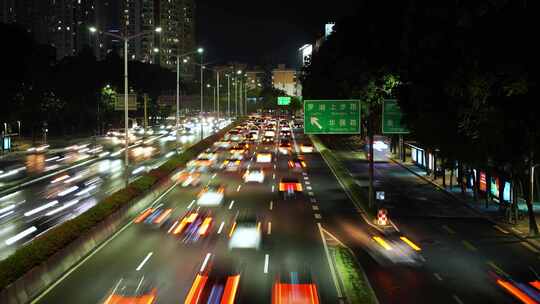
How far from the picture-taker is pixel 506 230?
28.8 metres

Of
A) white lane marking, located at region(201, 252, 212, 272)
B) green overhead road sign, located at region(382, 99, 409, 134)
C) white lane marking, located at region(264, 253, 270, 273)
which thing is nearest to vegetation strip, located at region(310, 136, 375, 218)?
green overhead road sign, located at region(382, 99, 409, 134)

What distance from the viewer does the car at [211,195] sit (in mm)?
36250

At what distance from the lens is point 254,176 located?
160 feet

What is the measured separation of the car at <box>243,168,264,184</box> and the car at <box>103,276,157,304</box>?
88.6 feet

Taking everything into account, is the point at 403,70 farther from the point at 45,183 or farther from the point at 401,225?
the point at 45,183

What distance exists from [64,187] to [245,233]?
19803mm

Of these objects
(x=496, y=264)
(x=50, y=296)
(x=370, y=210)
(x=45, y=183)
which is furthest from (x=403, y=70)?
(x=45, y=183)

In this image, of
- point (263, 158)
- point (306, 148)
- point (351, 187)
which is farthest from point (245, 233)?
point (306, 148)

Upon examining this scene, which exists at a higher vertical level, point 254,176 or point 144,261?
point 254,176

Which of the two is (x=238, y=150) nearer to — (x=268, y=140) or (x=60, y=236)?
(x=268, y=140)

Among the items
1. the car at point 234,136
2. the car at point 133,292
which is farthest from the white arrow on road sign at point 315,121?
the car at point 234,136

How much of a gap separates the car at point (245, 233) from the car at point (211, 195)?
4.60m

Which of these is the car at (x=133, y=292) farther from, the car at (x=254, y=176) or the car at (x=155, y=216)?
the car at (x=254, y=176)

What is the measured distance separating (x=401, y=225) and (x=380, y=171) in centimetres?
2436
